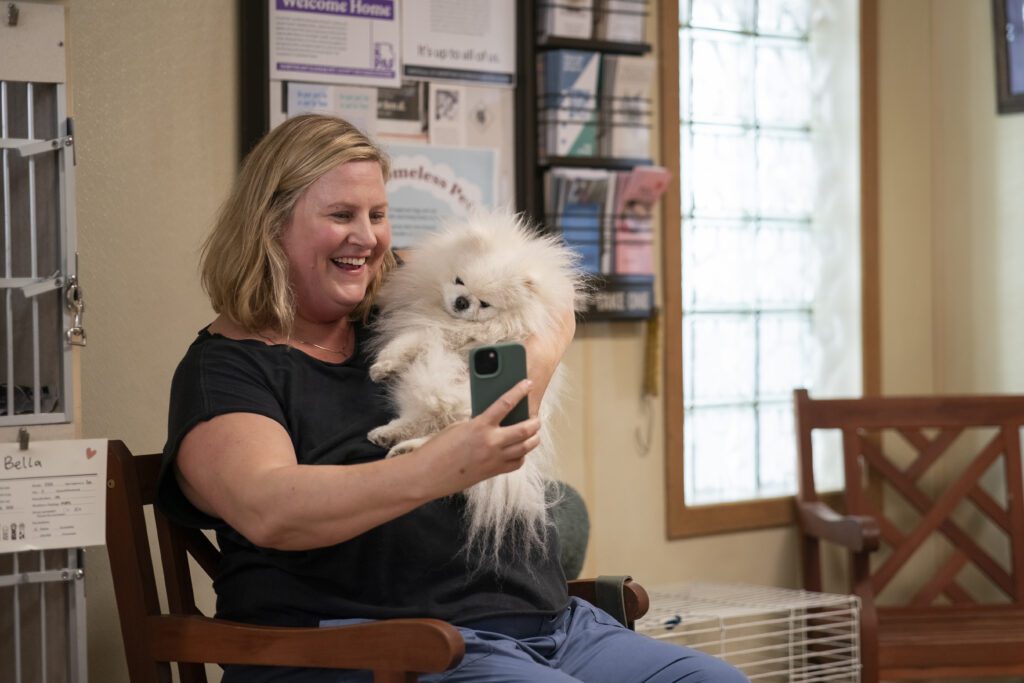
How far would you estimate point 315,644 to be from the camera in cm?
166

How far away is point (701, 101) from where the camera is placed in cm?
349

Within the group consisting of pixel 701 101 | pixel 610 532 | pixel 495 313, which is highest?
pixel 701 101

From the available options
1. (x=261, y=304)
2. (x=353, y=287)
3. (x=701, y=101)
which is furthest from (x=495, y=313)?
(x=701, y=101)

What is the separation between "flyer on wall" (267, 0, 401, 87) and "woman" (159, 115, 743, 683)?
2.52 feet

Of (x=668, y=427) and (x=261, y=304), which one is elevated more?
(x=261, y=304)

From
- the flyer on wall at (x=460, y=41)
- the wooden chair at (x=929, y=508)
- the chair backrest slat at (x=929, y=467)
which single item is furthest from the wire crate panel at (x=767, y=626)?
the flyer on wall at (x=460, y=41)

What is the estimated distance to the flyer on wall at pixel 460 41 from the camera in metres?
2.84

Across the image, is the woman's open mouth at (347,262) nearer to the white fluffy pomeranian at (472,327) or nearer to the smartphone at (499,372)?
the white fluffy pomeranian at (472,327)

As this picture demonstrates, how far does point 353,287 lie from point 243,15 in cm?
100

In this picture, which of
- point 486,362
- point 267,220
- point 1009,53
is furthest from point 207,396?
point 1009,53

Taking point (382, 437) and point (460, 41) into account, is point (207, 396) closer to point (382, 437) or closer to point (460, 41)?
point (382, 437)

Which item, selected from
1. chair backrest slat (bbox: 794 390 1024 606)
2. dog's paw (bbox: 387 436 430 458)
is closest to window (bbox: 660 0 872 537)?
chair backrest slat (bbox: 794 390 1024 606)

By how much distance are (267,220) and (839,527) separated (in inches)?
75.3

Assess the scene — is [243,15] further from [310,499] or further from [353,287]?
[310,499]
